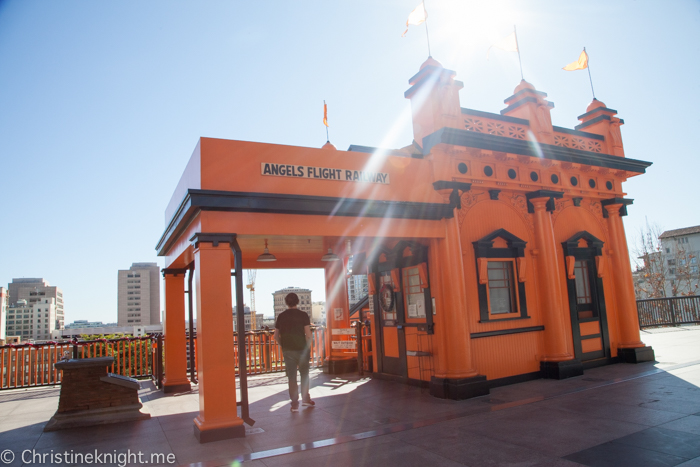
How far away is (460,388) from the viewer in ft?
25.8

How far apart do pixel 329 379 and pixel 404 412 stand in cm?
389

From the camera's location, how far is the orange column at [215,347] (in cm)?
607

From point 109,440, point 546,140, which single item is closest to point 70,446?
point 109,440

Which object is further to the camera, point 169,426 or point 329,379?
point 329,379

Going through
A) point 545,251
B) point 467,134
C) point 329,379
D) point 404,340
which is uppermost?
point 467,134

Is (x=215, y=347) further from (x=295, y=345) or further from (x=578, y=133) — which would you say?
(x=578, y=133)

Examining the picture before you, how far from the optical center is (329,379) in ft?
35.1

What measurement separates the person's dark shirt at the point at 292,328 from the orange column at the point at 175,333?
3.36 m

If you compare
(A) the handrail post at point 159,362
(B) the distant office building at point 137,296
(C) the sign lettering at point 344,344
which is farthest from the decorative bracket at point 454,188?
(B) the distant office building at point 137,296

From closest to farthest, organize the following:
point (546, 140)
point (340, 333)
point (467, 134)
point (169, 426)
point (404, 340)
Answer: point (169, 426)
point (467, 134)
point (404, 340)
point (546, 140)
point (340, 333)

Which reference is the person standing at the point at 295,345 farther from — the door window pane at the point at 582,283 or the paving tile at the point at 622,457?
the door window pane at the point at 582,283

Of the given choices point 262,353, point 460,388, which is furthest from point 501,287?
point 262,353

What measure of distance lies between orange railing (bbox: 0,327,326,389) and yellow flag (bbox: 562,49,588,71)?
31.7ft

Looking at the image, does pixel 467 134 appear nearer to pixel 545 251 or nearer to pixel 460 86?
pixel 460 86
